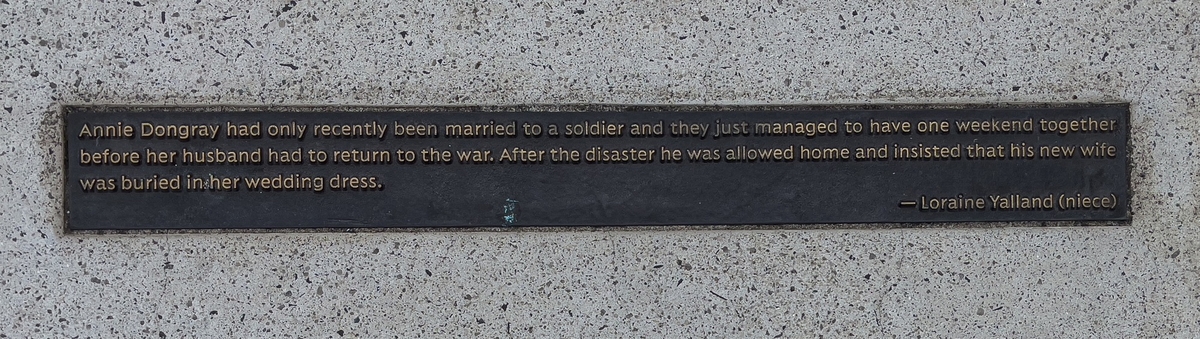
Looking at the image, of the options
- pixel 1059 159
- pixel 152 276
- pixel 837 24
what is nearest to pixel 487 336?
pixel 152 276

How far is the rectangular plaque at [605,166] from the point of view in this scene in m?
2.69

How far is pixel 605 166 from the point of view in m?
2.74

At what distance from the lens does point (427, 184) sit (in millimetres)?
2725

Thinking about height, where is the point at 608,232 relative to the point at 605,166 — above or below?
below

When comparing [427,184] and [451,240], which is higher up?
[427,184]

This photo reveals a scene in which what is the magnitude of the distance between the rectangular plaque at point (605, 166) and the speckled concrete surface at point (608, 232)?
0.23 ft

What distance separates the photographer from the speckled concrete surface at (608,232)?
9.00 feet

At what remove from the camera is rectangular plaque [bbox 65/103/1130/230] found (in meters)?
2.69

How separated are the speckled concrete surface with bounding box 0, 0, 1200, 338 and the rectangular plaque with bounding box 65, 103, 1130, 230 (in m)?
0.07

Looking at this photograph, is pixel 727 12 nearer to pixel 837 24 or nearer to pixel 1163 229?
pixel 837 24

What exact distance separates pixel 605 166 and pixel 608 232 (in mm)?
229

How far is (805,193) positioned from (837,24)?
601 millimetres

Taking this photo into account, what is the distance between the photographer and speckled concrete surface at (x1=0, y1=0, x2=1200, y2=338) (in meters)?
2.74

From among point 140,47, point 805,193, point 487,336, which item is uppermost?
point 140,47
